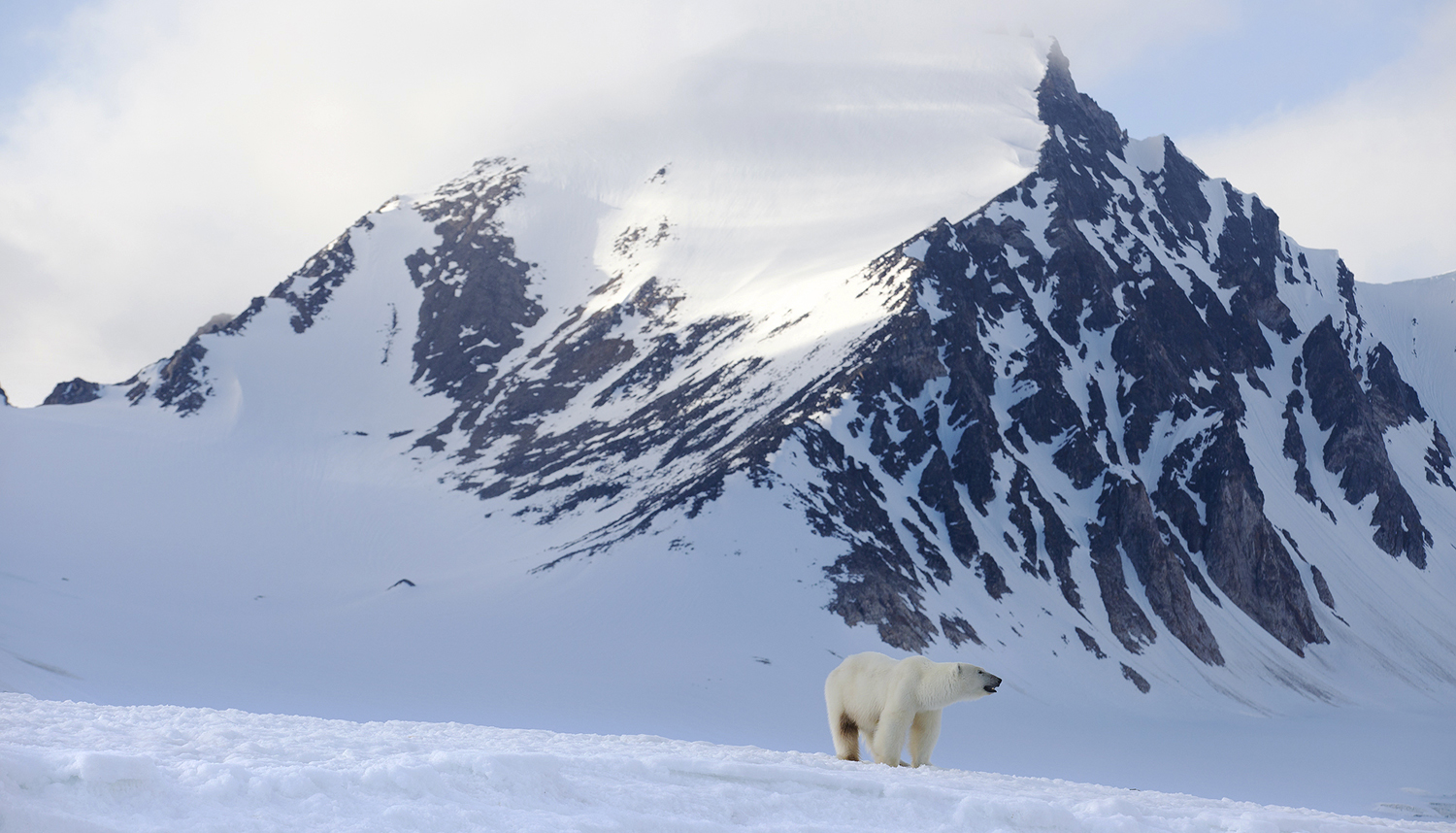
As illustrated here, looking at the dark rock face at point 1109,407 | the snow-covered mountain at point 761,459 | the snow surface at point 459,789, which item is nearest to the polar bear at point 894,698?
the snow surface at point 459,789

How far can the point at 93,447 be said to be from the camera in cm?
10462

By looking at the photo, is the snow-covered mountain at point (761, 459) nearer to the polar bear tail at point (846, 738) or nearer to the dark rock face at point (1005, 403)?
the dark rock face at point (1005, 403)

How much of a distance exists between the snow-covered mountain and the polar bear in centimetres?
3261

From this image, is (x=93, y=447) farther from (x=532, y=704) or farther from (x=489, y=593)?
(x=532, y=704)

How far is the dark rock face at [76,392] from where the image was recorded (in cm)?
13286

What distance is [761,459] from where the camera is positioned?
63.7 meters

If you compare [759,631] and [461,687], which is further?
[759,631]

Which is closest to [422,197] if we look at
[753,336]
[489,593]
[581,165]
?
[581,165]

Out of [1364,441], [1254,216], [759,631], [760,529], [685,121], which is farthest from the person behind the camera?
[685,121]

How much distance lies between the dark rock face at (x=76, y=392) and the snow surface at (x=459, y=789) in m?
142

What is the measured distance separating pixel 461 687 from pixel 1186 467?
79.2 m

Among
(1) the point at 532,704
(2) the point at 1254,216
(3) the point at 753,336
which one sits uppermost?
(2) the point at 1254,216

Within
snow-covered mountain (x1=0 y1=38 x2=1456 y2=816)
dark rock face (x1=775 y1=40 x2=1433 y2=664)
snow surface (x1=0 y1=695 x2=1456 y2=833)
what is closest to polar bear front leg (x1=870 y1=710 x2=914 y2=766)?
snow surface (x1=0 y1=695 x2=1456 y2=833)

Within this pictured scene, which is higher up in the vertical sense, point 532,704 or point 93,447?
point 93,447
